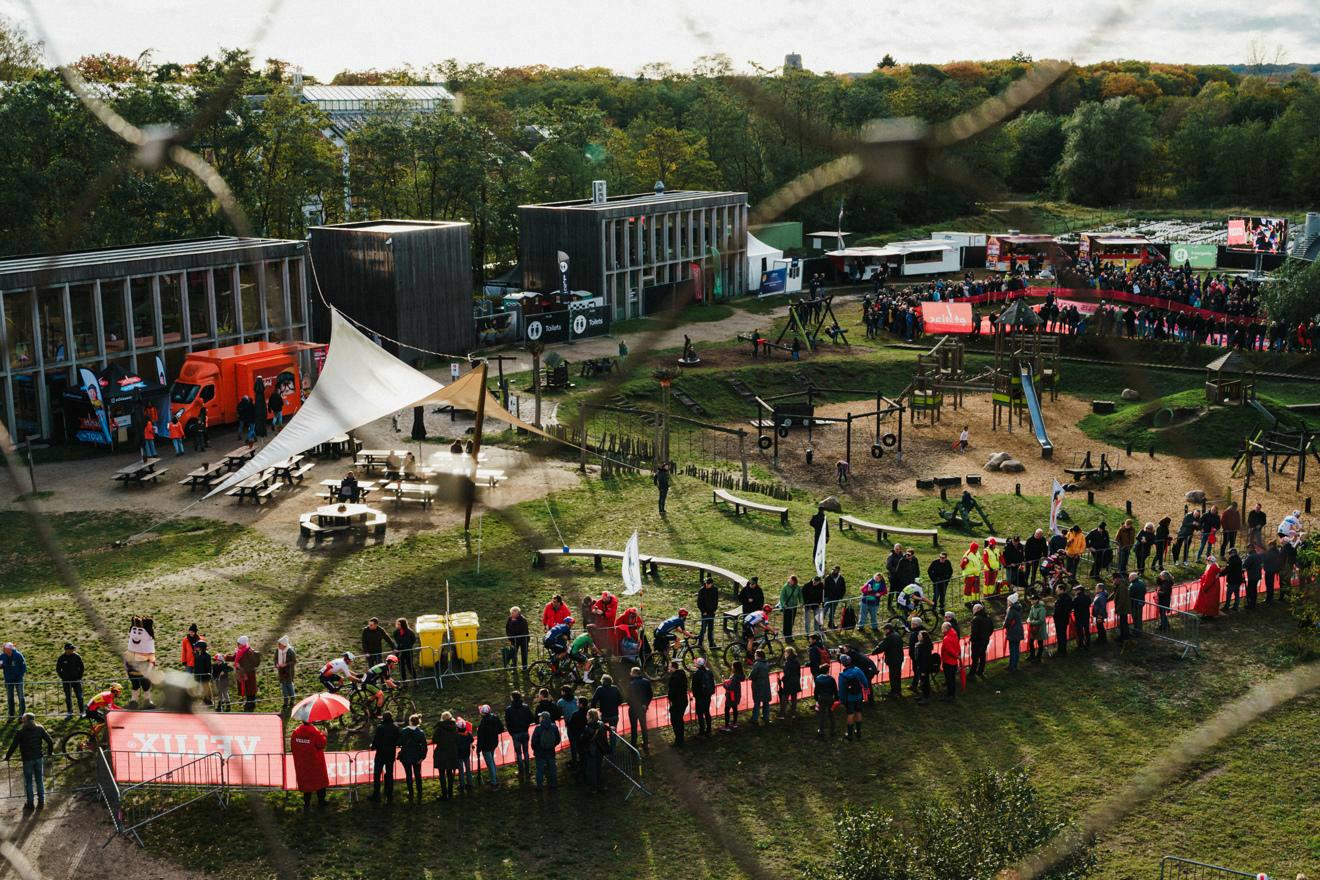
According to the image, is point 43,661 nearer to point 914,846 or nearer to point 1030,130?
point 914,846

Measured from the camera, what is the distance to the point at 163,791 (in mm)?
13453

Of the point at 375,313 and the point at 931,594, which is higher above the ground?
the point at 375,313

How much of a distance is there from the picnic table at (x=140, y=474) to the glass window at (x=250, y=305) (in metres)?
7.98

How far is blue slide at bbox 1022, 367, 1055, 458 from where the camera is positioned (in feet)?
105

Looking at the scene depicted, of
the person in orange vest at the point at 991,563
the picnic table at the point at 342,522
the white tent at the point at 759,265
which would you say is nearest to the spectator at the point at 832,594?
the person in orange vest at the point at 991,563

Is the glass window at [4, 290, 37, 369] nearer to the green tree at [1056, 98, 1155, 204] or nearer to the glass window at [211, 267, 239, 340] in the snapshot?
the glass window at [211, 267, 239, 340]

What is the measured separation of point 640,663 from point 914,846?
7462mm

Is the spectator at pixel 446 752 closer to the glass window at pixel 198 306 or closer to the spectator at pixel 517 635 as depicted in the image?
the spectator at pixel 517 635

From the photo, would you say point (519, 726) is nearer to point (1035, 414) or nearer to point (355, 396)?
point (355, 396)

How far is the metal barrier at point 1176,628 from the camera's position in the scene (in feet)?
60.2

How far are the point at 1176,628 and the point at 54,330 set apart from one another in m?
24.2

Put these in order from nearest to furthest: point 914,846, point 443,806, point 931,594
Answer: point 914,846 < point 443,806 < point 931,594

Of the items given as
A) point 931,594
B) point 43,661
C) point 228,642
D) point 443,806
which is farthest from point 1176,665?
point 43,661

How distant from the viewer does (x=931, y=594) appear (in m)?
20.1
